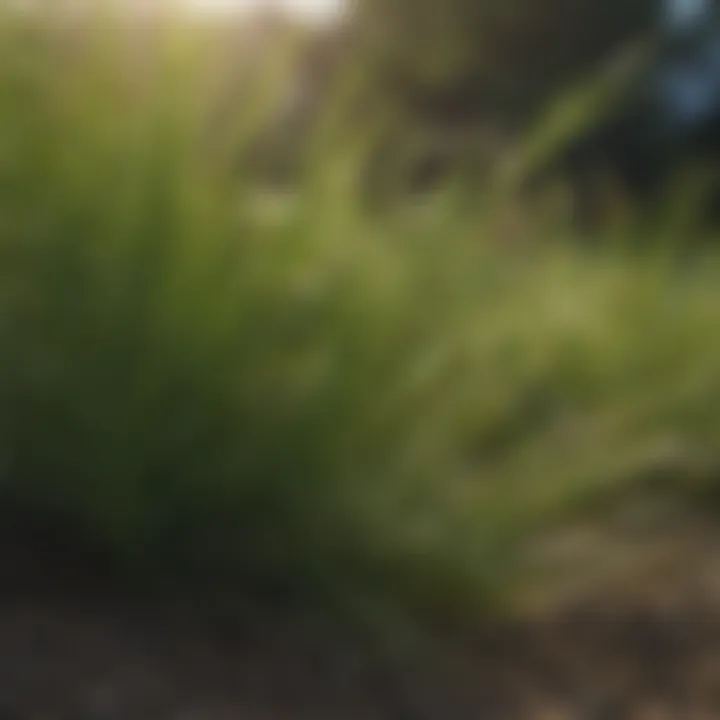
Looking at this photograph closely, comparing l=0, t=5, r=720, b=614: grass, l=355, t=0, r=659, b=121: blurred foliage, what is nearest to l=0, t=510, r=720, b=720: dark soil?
l=0, t=5, r=720, b=614: grass

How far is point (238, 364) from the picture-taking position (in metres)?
2.79

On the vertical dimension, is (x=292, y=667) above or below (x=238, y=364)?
below

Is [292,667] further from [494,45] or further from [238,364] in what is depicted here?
[494,45]

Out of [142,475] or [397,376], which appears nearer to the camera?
[142,475]

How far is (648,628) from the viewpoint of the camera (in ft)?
10.6

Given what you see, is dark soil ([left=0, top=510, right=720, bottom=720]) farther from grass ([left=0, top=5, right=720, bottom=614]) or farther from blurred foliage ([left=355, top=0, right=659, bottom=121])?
blurred foliage ([left=355, top=0, right=659, bottom=121])

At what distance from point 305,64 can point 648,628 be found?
1377mm

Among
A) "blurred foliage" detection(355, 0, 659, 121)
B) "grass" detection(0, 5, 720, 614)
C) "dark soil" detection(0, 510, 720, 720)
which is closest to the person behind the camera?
"dark soil" detection(0, 510, 720, 720)

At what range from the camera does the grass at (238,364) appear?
2740 millimetres

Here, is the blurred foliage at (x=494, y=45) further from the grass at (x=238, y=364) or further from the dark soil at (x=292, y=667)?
the dark soil at (x=292, y=667)

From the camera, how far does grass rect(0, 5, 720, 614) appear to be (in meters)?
2.74

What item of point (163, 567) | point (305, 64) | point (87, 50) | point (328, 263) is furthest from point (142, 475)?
point (305, 64)

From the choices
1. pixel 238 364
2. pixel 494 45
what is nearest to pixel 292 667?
pixel 238 364

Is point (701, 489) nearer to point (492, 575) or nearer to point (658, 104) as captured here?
point (492, 575)
